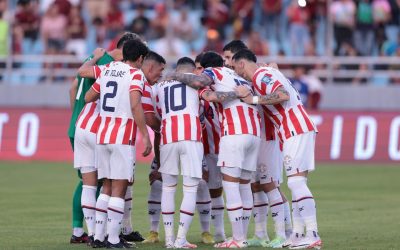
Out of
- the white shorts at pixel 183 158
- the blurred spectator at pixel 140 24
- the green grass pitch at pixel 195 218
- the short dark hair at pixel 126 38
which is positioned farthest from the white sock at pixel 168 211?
the blurred spectator at pixel 140 24

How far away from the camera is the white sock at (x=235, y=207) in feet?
45.0

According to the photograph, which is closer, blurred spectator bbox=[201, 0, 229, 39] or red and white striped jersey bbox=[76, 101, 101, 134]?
red and white striped jersey bbox=[76, 101, 101, 134]

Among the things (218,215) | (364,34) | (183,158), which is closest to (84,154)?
(183,158)

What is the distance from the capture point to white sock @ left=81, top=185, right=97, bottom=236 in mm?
14008

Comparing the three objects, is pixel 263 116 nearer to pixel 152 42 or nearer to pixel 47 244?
pixel 47 244

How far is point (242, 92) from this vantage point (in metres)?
13.8

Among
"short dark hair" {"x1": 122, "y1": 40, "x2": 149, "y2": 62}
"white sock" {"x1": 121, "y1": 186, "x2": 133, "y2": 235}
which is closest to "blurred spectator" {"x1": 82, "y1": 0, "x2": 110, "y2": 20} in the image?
"white sock" {"x1": 121, "y1": 186, "x2": 133, "y2": 235}

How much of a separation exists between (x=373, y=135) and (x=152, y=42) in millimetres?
7170

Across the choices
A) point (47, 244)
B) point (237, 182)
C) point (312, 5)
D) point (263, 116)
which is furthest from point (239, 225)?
point (312, 5)

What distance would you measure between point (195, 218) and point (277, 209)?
12.4 ft

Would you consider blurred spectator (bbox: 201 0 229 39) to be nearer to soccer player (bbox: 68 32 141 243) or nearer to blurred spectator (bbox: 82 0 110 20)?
blurred spectator (bbox: 82 0 110 20)

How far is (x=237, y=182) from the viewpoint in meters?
13.8

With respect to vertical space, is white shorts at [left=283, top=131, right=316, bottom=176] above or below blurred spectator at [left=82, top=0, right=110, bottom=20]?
below

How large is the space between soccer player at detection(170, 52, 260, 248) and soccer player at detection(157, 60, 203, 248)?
9.1 inches
